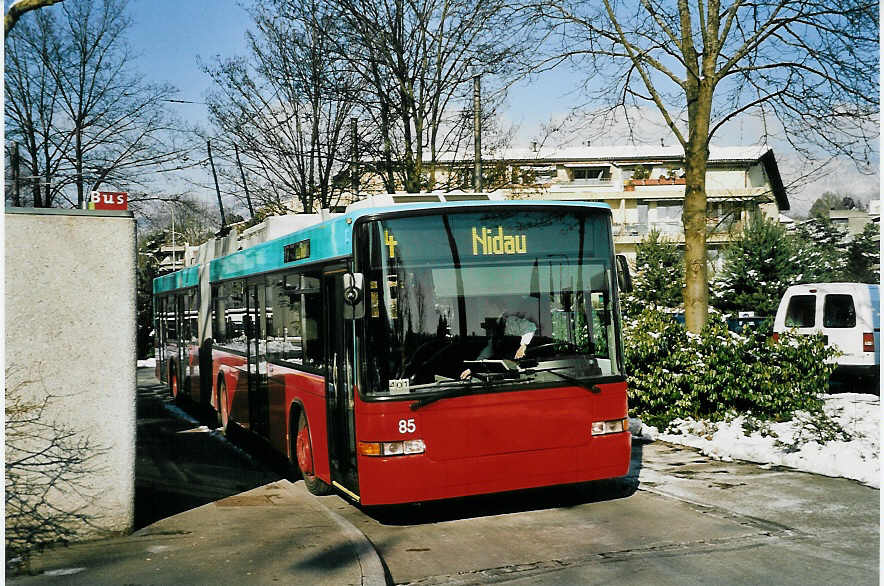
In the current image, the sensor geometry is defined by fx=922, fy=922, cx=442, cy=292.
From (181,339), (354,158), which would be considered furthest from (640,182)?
(181,339)

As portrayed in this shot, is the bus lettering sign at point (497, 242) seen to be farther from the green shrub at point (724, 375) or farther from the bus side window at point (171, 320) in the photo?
the bus side window at point (171, 320)

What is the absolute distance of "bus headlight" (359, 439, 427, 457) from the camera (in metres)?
7.67

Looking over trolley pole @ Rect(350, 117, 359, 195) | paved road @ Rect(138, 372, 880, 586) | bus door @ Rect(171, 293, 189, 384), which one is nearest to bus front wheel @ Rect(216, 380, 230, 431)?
paved road @ Rect(138, 372, 880, 586)

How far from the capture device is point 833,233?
264 ft

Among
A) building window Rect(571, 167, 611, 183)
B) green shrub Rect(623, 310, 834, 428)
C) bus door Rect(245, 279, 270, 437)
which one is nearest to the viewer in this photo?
bus door Rect(245, 279, 270, 437)

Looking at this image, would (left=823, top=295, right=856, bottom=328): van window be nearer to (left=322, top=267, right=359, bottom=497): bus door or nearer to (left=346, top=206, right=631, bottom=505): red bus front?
(left=346, top=206, right=631, bottom=505): red bus front

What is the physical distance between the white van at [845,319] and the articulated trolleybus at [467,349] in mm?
10568

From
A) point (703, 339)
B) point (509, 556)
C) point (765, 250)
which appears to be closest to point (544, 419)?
point (509, 556)

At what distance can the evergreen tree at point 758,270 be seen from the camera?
3612cm

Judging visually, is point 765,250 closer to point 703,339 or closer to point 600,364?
point 703,339

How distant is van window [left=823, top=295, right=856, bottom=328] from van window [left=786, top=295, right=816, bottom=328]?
304mm

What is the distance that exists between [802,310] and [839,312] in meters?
0.83

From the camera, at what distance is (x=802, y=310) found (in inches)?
770

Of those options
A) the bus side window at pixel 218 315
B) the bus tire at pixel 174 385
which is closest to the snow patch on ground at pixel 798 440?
the bus side window at pixel 218 315
